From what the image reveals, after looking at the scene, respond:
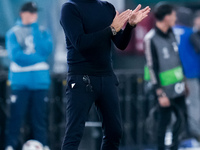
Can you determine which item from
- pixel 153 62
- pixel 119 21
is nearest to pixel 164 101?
pixel 153 62

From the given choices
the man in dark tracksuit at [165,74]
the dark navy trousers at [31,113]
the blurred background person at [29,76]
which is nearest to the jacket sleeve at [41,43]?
the blurred background person at [29,76]

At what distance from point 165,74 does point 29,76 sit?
184 centimetres

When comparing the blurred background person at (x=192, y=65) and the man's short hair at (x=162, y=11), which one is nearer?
the man's short hair at (x=162, y=11)

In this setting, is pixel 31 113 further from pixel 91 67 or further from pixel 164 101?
pixel 91 67

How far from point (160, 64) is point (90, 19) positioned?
8.59 feet

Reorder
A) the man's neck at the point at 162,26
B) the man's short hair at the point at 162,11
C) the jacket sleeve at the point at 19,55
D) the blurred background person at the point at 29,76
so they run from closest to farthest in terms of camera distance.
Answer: the man's neck at the point at 162,26 → the man's short hair at the point at 162,11 → the jacket sleeve at the point at 19,55 → the blurred background person at the point at 29,76

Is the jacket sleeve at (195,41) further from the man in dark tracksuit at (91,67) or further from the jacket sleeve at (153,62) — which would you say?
the man in dark tracksuit at (91,67)

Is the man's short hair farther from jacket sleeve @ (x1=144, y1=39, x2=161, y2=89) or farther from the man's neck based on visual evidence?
jacket sleeve @ (x1=144, y1=39, x2=161, y2=89)

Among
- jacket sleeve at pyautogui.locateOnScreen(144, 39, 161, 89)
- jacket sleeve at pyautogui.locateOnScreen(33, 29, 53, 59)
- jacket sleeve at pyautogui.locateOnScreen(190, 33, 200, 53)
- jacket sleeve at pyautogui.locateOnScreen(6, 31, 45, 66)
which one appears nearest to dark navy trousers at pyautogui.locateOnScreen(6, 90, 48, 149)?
jacket sleeve at pyautogui.locateOnScreen(6, 31, 45, 66)

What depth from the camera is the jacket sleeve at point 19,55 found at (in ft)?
27.9

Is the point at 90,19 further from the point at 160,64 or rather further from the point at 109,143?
the point at 160,64

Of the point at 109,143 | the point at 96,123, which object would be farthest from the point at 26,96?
the point at 109,143

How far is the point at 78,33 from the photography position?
17.5 feet

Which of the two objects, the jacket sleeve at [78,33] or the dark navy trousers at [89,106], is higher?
the jacket sleeve at [78,33]
